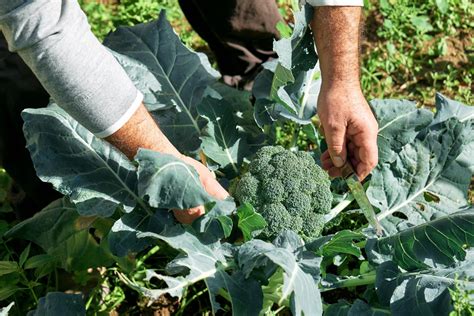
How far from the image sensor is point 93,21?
440cm

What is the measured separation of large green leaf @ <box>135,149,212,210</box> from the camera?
93.8 inches

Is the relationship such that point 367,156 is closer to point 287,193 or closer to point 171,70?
point 287,193

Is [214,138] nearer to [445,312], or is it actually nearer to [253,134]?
[253,134]

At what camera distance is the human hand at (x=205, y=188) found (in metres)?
2.59

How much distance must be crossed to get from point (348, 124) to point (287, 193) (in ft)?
1.34

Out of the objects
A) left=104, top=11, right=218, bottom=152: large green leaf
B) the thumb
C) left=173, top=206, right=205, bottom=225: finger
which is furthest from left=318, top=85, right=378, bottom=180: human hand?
left=104, top=11, right=218, bottom=152: large green leaf

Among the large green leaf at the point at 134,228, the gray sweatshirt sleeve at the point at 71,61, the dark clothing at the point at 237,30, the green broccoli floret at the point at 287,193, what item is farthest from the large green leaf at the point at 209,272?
the dark clothing at the point at 237,30

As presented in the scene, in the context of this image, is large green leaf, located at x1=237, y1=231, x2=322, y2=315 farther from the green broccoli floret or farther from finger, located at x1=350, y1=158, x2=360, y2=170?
finger, located at x1=350, y1=158, x2=360, y2=170

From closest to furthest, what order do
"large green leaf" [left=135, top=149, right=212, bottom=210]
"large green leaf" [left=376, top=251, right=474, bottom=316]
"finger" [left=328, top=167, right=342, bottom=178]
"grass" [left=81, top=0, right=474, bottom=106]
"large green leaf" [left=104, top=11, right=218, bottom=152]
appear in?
"large green leaf" [left=135, top=149, right=212, bottom=210]
"large green leaf" [left=376, top=251, right=474, bottom=316]
"finger" [left=328, top=167, right=342, bottom=178]
"large green leaf" [left=104, top=11, right=218, bottom=152]
"grass" [left=81, top=0, right=474, bottom=106]

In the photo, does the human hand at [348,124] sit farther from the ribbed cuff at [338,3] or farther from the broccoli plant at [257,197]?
the ribbed cuff at [338,3]

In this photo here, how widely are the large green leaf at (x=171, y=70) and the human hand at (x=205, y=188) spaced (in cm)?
58

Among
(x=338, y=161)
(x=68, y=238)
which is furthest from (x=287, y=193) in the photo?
(x=68, y=238)

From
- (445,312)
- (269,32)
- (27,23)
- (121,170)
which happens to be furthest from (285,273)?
(269,32)

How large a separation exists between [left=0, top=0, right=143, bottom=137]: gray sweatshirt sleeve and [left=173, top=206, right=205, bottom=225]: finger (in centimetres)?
53
